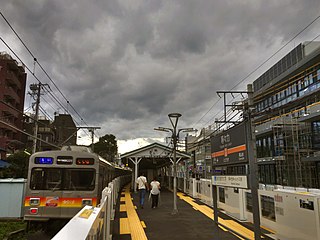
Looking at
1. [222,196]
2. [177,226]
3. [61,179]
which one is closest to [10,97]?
[61,179]

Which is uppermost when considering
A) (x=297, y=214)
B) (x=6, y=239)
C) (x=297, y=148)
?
(x=297, y=148)

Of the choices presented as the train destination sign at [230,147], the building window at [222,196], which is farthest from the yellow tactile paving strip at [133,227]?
the building window at [222,196]

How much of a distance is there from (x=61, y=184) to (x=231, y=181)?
567 cm

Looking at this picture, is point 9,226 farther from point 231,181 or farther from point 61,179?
point 231,181

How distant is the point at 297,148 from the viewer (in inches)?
833

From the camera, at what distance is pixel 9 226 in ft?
34.1

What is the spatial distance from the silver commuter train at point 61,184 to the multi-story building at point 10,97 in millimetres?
29467

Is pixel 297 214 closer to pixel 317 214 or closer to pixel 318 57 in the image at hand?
pixel 317 214

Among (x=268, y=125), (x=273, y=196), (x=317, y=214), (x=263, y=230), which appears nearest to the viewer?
(x=317, y=214)

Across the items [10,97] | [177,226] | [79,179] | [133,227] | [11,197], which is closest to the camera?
[133,227]

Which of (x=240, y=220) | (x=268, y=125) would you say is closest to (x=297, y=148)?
(x=268, y=125)

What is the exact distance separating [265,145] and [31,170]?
2594 centimetres

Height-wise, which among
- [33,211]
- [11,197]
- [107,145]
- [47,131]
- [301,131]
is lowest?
[33,211]

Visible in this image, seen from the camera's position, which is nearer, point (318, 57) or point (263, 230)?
point (263, 230)
